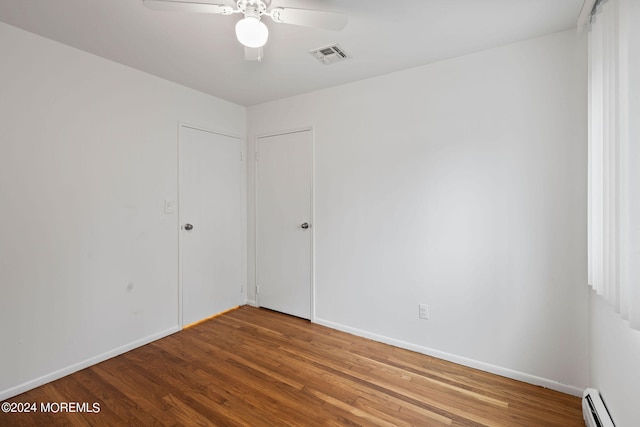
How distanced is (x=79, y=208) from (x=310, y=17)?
2.19 m

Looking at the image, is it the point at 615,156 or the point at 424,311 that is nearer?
the point at 615,156

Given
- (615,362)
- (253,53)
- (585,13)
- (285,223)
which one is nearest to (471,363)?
(615,362)

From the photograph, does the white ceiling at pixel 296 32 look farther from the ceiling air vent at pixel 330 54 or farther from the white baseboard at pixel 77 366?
the white baseboard at pixel 77 366

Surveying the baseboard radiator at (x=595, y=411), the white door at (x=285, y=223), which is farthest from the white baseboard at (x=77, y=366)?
the baseboard radiator at (x=595, y=411)

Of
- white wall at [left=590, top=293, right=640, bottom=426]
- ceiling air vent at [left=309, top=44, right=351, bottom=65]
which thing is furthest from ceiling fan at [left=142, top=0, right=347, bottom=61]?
white wall at [left=590, top=293, right=640, bottom=426]

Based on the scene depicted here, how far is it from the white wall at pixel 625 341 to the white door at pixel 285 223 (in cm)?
226

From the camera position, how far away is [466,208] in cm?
226

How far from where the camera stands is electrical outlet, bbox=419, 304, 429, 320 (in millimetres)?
2441

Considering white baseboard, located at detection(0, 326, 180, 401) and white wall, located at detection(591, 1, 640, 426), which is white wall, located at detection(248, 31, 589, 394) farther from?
white baseboard, located at detection(0, 326, 180, 401)

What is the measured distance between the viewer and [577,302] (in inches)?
74.6

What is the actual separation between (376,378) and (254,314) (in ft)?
5.52

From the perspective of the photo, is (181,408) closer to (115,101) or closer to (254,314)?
(254,314)

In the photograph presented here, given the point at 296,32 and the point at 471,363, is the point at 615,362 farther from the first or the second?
the point at 296,32

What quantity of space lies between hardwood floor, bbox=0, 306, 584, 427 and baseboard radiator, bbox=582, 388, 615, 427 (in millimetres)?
117
